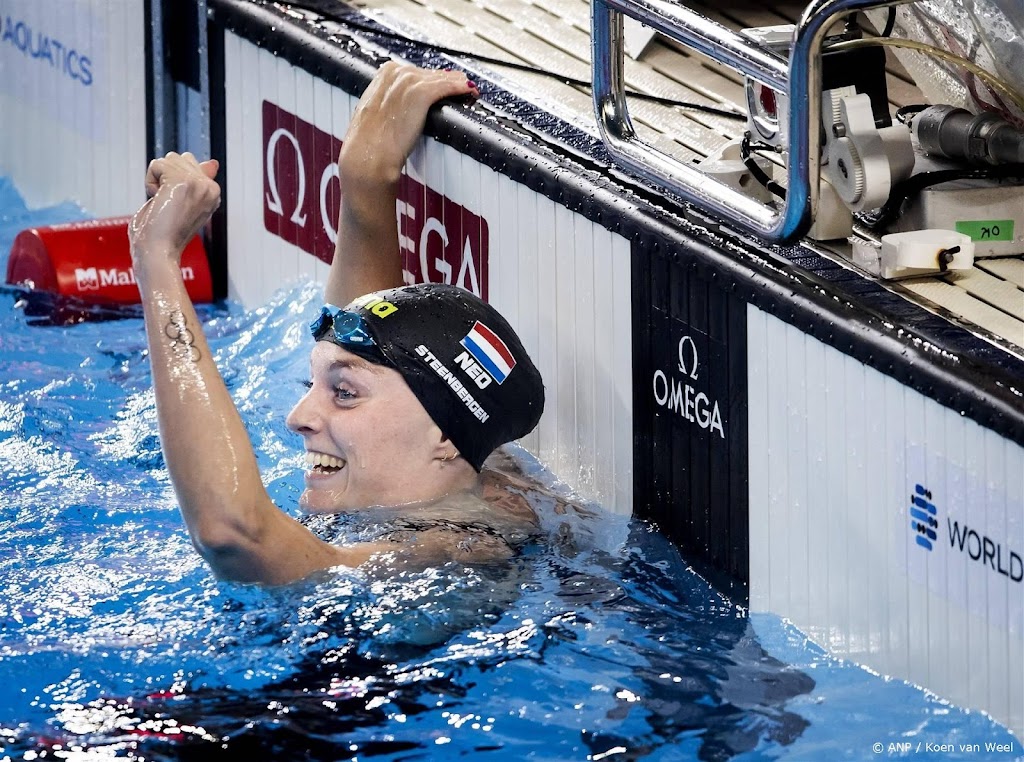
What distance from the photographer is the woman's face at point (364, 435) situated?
3.36 meters

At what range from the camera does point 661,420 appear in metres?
3.62

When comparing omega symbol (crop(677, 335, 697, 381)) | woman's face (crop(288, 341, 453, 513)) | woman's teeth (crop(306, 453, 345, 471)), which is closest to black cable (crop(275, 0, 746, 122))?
omega symbol (crop(677, 335, 697, 381))

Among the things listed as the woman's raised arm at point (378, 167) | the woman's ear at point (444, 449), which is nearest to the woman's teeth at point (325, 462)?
the woman's ear at point (444, 449)

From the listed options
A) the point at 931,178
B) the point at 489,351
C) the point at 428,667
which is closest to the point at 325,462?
the point at 489,351

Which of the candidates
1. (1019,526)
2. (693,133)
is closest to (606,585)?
(1019,526)

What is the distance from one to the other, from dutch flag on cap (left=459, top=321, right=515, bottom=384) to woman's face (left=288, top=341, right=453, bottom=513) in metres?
0.14

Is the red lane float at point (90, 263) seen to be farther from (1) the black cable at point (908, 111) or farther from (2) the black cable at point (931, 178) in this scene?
(2) the black cable at point (931, 178)

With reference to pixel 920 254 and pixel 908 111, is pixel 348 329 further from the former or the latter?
pixel 908 111

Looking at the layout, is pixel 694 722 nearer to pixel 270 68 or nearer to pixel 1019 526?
pixel 1019 526

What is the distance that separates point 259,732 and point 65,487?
4.39 feet

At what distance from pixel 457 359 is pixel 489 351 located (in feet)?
0.25

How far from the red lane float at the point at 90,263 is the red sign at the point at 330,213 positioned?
1.08ft

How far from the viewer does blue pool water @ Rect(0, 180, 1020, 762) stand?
117 inches

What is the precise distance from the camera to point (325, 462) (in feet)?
11.2
